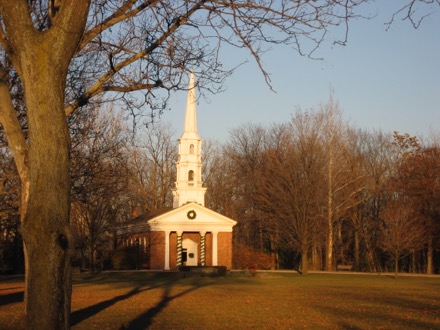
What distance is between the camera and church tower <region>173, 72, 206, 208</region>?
7081 centimetres

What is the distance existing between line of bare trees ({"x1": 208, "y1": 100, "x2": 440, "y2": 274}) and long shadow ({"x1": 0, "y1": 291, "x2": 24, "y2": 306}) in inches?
1310

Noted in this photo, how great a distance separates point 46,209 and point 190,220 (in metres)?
61.0

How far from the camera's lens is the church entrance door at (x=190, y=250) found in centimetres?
7019

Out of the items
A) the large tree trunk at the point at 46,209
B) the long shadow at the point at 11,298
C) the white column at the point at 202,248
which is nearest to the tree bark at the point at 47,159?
the large tree trunk at the point at 46,209

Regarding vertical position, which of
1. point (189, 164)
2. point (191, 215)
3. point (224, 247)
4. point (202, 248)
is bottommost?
point (202, 248)

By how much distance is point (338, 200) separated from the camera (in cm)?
6531

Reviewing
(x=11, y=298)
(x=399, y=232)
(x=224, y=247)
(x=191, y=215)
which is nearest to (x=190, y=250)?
(x=224, y=247)

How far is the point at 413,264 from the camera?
Result: 71062 millimetres

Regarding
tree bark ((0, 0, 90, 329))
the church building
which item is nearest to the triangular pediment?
the church building

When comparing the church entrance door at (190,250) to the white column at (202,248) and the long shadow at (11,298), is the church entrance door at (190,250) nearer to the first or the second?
the white column at (202,248)

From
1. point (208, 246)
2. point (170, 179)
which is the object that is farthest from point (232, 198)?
point (208, 246)

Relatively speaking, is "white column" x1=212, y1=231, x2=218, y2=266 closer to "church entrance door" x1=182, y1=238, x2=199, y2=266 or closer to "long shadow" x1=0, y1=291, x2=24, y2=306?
"church entrance door" x1=182, y1=238, x2=199, y2=266

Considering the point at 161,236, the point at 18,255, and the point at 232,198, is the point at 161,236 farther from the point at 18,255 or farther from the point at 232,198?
the point at 232,198

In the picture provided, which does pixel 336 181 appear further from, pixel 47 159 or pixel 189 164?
pixel 47 159
